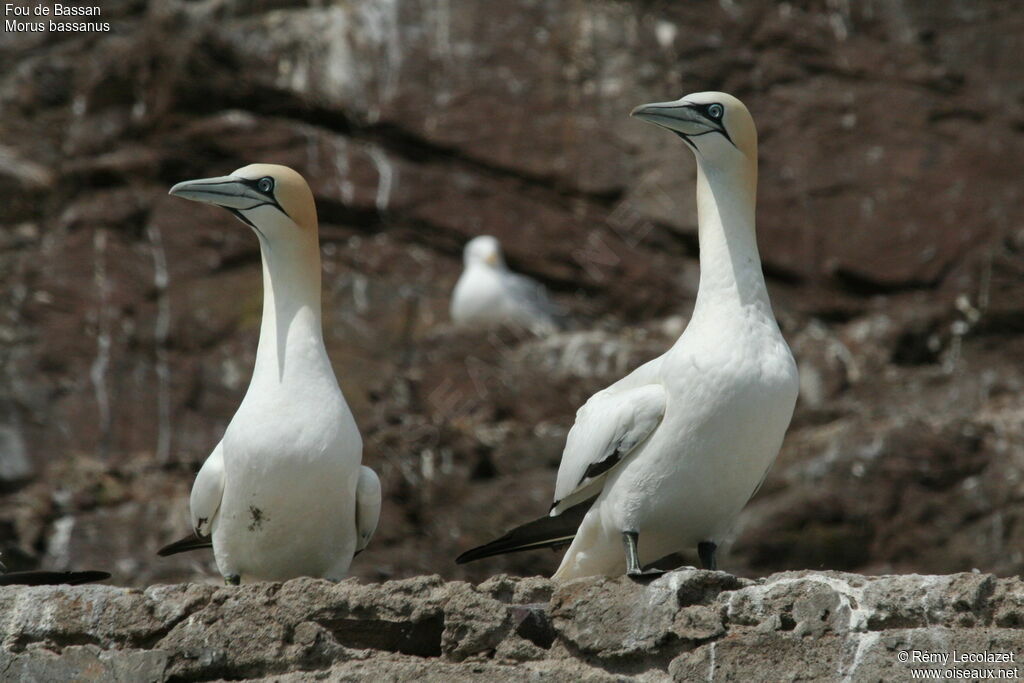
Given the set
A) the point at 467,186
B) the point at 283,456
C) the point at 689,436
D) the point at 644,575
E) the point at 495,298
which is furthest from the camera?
the point at 467,186

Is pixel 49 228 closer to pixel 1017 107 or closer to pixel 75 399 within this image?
pixel 75 399

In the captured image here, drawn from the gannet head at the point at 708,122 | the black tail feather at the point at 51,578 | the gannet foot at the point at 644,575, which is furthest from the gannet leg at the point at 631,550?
the black tail feather at the point at 51,578

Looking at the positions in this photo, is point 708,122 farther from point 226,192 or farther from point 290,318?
point 226,192

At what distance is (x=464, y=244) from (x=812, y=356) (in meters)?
3.41

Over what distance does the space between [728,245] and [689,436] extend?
88 centimetres

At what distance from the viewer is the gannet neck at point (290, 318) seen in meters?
6.54

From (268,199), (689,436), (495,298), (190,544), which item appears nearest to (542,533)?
(689,436)

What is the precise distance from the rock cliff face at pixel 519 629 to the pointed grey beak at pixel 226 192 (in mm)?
1909

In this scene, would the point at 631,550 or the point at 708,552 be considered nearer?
the point at 631,550

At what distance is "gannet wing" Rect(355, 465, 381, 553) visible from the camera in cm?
657

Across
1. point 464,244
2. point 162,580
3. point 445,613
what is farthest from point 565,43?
point 445,613

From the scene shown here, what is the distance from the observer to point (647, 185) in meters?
14.6

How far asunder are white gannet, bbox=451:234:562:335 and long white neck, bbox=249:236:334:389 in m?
6.22

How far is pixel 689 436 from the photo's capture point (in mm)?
5840
